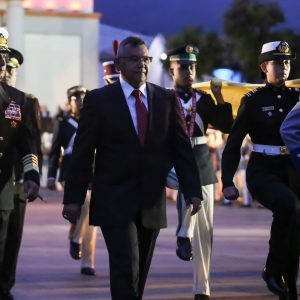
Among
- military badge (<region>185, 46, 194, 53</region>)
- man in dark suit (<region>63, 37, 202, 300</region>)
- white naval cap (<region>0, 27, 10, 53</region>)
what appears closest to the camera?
man in dark suit (<region>63, 37, 202, 300</region>)

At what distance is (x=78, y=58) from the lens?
3791cm

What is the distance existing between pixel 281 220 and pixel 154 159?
161cm

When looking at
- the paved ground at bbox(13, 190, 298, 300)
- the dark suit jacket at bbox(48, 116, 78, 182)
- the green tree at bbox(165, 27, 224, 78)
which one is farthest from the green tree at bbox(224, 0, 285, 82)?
the dark suit jacket at bbox(48, 116, 78, 182)

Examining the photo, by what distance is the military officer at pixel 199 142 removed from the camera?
9102 millimetres

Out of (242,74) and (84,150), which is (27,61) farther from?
(84,150)

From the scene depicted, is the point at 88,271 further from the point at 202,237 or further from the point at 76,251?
the point at 202,237

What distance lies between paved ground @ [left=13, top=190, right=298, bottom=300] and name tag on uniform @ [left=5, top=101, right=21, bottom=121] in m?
1.95

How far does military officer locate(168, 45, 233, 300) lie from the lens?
9102 mm

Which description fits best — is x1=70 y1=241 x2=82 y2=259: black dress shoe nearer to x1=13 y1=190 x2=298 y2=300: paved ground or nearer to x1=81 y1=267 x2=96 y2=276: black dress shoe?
x1=13 y1=190 x2=298 y2=300: paved ground

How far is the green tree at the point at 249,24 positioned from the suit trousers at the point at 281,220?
2033 inches

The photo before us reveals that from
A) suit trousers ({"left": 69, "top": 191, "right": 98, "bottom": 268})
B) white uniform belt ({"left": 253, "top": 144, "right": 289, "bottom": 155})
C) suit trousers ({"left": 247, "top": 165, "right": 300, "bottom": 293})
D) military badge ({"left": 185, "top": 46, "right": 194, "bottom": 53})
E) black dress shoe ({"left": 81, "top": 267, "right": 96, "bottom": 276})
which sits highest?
military badge ({"left": 185, "top": 46, "right": 194, "bottom": 53})

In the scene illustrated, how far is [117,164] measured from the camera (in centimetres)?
709

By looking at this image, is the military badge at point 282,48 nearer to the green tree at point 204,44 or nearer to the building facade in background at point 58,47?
the building facade in background at point 58,47

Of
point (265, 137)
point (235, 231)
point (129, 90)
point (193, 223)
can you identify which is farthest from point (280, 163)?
point (235, 231)
